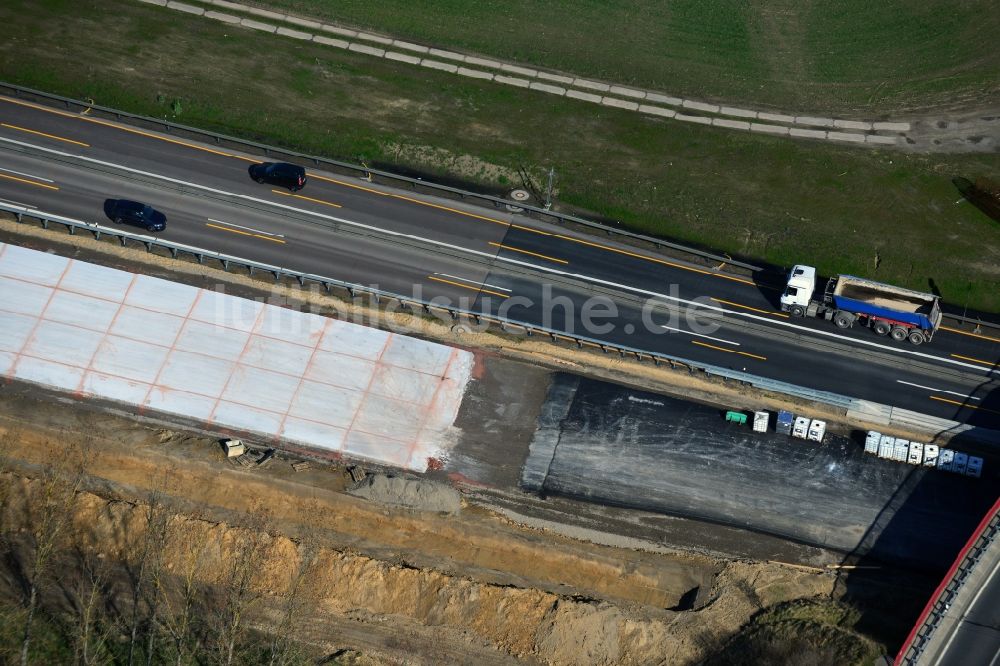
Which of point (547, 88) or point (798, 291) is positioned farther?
point (547, 88)

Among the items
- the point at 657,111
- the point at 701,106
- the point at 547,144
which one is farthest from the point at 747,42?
the point at 547,144

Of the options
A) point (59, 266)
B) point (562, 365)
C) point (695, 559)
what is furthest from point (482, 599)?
point (59, 266)

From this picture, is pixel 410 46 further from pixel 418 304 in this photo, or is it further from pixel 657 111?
pixel 418 304

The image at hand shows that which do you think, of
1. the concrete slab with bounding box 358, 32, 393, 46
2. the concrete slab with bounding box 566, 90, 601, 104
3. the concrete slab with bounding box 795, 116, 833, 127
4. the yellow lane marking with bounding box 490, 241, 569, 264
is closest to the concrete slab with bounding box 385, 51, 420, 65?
the concrete slab with bounding box 358, 32, 393, 46

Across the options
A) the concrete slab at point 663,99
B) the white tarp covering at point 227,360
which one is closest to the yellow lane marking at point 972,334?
the concrete slab at point 663,99

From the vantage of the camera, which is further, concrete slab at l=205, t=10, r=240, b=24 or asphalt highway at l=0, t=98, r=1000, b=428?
concrete slab at l=205, t=10, r=240, b=24

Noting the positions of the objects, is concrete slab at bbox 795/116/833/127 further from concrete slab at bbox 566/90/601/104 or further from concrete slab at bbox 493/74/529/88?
concrete slab at bbox 493/74/529/88

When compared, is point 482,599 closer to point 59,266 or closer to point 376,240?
point 376,240
